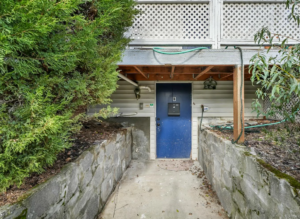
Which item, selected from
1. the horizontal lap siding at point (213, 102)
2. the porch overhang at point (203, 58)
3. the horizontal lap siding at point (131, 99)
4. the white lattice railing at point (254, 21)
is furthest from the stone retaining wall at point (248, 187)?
the horizontal lap siding at point (131, 99)

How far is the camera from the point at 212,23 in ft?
8.73

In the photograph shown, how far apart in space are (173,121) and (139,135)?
1.00m

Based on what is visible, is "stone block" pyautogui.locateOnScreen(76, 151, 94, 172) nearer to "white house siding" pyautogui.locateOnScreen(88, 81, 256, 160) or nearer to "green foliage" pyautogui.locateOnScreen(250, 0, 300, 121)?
"green foliage" pyautogui.locateOnScreen(250, 0, 300, 121)

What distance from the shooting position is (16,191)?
3.39ft

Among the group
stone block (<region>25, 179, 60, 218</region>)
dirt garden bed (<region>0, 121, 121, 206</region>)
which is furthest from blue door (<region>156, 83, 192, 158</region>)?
stone block (<region>25, 179, 60, 218</region>)

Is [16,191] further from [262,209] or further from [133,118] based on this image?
[133,118]

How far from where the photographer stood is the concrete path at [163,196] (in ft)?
7.06

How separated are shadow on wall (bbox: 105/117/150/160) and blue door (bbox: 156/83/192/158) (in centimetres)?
30

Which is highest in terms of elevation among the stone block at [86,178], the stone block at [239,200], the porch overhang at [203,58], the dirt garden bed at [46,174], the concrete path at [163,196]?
the porch overhang at [203,58]

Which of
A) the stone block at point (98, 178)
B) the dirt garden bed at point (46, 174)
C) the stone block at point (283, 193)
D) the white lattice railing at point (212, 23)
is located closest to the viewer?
the dirt garden bed at point (46, 174)

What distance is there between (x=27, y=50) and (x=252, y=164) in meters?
2.19

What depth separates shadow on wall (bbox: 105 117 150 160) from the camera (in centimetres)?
428

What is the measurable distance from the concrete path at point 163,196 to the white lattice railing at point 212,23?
249cm

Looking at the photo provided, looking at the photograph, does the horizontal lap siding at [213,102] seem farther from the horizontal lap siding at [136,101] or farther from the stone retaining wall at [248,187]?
the stone retaining wall at [248,187]
